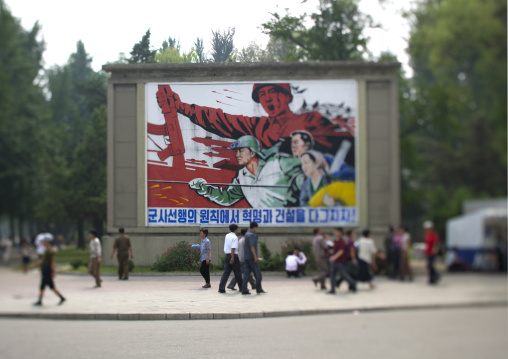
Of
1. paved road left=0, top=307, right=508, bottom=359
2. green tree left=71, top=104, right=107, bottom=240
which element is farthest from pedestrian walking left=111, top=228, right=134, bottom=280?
paved road left=0, top=307, right=508, bottom=359

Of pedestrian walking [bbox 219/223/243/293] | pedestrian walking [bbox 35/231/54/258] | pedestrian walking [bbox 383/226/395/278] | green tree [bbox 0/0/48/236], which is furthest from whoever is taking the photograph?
pedestrian walking [bbox 35/231/54/258]

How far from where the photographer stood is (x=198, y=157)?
109 inches

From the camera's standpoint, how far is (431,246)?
9.14 feet

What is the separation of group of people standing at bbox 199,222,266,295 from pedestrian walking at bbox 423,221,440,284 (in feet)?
2.81

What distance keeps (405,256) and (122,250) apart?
1388mm

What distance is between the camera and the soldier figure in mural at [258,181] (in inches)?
101

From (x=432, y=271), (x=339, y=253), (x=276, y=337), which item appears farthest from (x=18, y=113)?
(x=276, y=337)

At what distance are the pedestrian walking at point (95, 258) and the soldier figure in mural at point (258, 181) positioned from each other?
0.70 meters

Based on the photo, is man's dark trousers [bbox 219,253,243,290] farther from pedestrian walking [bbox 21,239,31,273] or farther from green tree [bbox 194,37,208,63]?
pedestrian walking [bbox 21,239,31,273]

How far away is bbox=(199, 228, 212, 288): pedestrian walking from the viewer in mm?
2781

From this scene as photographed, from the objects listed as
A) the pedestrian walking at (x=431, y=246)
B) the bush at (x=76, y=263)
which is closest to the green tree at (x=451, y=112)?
the pedestrian walking at (x=431, y=246)

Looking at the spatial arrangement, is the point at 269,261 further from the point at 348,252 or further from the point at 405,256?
the point at 405,256

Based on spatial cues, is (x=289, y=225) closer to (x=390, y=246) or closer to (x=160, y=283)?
(x=390, y=246)

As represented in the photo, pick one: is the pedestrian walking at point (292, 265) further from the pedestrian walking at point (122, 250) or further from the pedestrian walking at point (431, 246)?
the pedestrian walking at point (122, 250)
